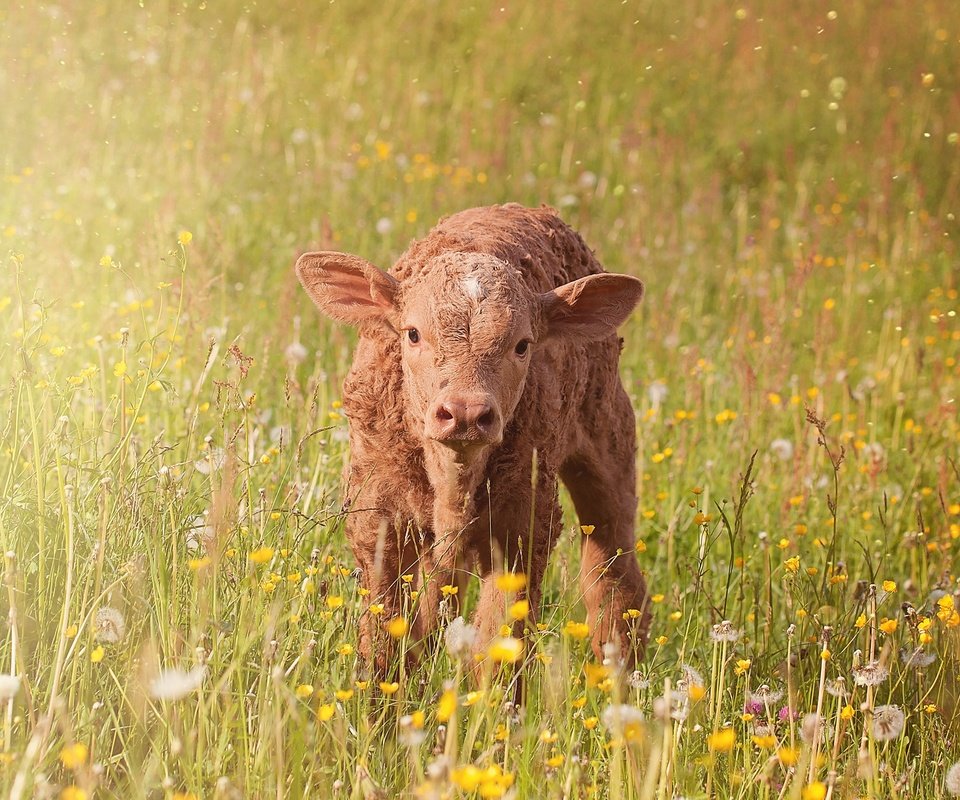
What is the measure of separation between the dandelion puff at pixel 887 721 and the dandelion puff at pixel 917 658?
0.26 m

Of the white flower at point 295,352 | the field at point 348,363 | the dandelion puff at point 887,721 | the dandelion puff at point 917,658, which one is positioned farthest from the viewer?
the white flower at point 295,352

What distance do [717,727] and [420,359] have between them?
1291 mm

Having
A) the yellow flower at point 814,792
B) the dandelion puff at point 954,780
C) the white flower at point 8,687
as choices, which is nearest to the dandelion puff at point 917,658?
the dandelion puff at point 954,780

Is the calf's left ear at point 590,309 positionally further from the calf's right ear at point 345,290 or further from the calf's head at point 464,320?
the calf's right ear at point 345,290

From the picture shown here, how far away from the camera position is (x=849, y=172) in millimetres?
9516

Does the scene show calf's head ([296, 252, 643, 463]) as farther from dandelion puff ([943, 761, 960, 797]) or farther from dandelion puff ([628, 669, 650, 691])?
dandelion puff ([943, 761, 960, 797])

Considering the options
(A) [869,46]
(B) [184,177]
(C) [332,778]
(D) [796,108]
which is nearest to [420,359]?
(C) [332,778]

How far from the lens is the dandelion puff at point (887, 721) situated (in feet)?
10.1

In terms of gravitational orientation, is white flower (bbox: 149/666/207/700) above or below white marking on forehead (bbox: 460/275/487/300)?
below

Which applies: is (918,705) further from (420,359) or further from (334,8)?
(334,8)

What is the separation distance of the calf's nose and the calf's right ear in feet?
2.21

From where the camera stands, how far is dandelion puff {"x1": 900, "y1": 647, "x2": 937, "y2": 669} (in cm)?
341

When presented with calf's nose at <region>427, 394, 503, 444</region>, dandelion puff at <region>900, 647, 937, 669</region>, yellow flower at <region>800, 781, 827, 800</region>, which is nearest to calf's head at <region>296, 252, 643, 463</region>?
calf's nose at <region>427, 394, 503, 444</region>

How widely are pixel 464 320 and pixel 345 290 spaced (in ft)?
1.80
